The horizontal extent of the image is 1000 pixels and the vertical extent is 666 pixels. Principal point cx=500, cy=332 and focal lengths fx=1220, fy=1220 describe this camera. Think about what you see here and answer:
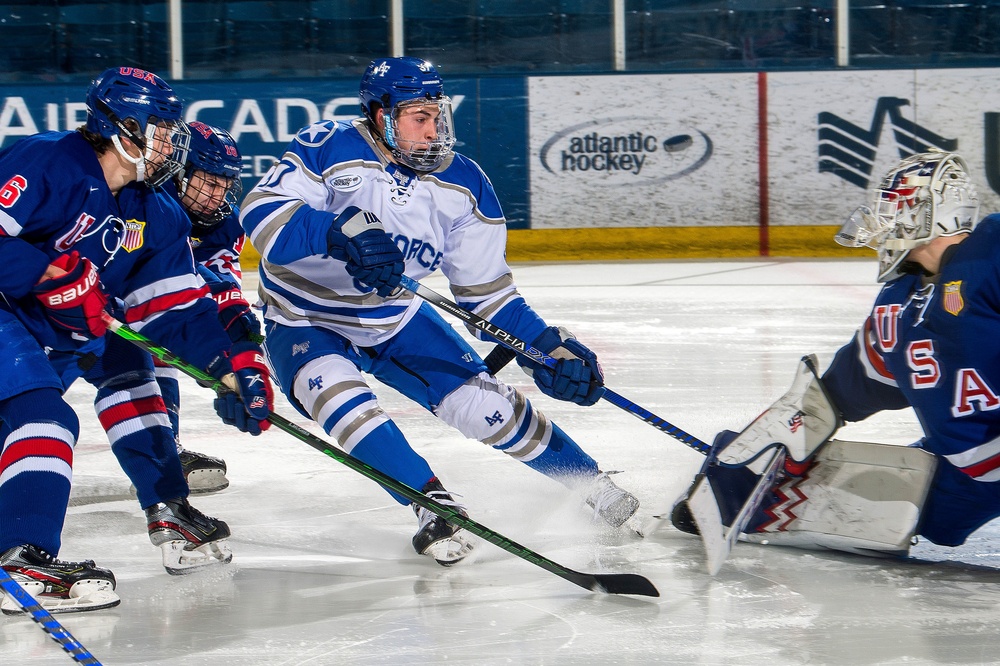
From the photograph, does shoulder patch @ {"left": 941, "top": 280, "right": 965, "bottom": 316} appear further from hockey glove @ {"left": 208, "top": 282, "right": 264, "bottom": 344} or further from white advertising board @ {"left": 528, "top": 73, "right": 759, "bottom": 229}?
white advertising board @ {"left": 528, "top": 73, "right": 759, "bottom": 229}

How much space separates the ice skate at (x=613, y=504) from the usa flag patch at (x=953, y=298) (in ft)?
2.62

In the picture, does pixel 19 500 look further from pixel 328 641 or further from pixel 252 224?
pixel 252 224

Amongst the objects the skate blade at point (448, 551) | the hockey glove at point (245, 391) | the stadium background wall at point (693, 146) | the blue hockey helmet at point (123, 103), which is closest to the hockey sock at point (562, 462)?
the skate blade at point (448, 551)

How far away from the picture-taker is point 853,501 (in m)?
2.51

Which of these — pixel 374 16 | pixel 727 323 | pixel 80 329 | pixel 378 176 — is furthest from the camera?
pixel 374 16

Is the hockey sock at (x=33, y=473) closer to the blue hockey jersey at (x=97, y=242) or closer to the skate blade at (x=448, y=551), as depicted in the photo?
the blue hockey jersey at (x=97, y=242)

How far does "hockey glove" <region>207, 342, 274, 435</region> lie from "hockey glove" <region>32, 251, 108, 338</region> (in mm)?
299

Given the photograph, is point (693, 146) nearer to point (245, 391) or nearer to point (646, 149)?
point (646, 149)

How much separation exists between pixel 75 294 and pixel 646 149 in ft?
20.6

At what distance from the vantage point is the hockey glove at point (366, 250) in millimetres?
2514

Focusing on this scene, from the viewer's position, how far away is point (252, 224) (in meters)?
2.73

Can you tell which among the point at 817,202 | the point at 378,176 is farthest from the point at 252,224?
the point at 817,202

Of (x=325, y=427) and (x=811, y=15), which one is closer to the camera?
(x=325, y=427)

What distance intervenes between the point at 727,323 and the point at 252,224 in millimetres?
3138
